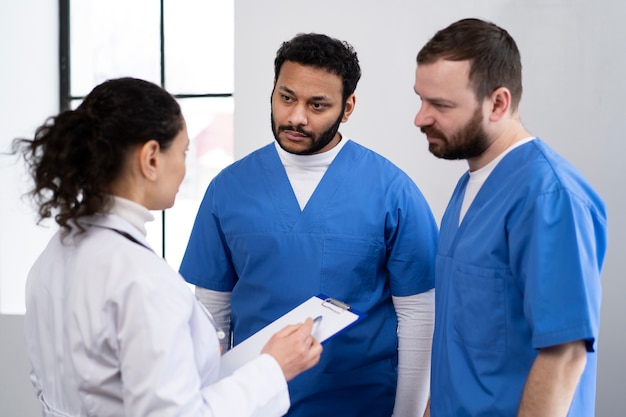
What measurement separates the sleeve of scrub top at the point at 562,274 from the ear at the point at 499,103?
0.21 m

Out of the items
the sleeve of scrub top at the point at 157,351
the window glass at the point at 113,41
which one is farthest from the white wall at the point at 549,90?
the sleeve of scrub top at the point at 157,351

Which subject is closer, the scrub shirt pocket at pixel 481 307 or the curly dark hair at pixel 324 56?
the scrub shirt pocket at pixel 481 307

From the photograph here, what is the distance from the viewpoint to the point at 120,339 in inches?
Result: 32.2

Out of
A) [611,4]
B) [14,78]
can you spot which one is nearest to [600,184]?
[611,4]

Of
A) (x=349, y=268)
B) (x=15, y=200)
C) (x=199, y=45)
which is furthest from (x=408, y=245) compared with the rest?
(x=15, y=200)

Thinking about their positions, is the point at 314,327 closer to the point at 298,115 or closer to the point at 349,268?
the point at 349,268

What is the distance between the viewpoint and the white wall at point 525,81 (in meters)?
2.09

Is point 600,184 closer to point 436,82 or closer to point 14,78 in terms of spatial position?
point 436,82

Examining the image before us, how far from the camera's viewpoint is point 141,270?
836 millimetres

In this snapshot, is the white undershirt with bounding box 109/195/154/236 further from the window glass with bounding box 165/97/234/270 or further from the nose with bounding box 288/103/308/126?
the window glass with bounding box 165/97/234/270

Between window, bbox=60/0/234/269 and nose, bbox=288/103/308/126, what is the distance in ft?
5.31

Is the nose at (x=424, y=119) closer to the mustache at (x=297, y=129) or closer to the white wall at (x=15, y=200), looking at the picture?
the mustache at (x=297, y=129)

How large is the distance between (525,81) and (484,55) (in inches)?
44.2

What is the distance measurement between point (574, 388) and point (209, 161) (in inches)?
89.8
